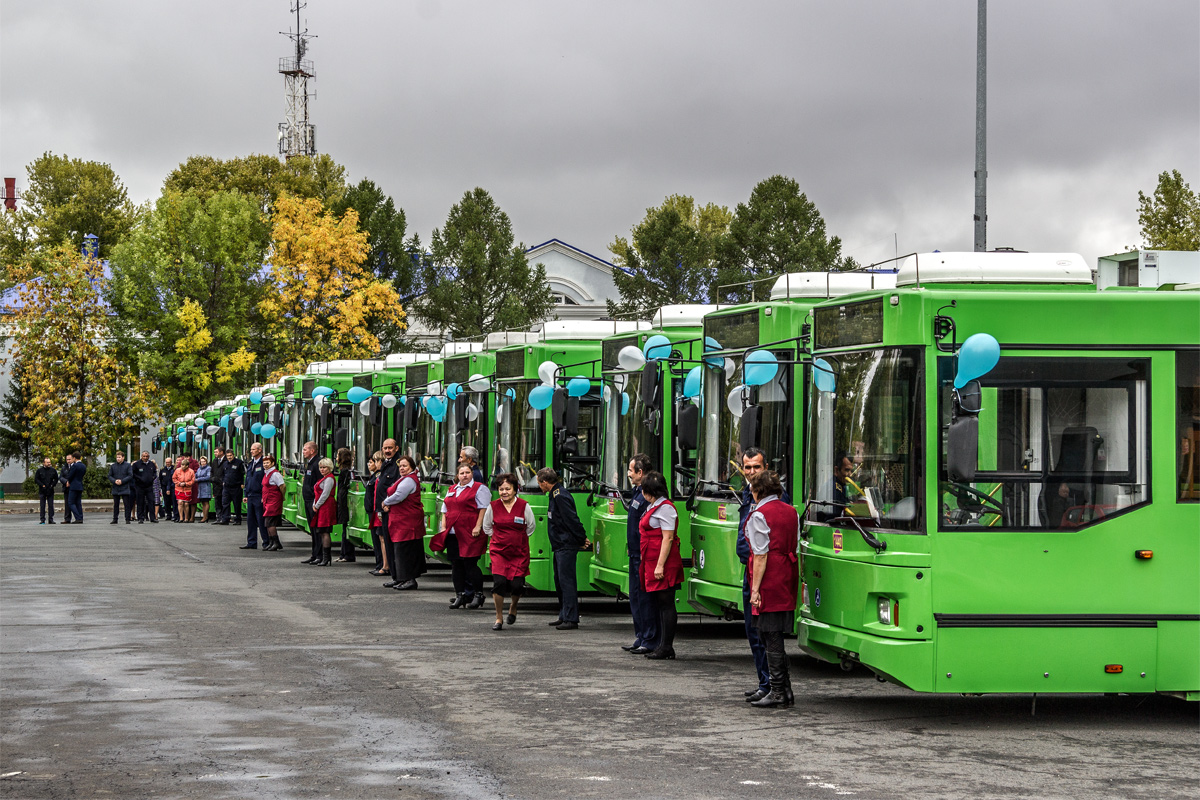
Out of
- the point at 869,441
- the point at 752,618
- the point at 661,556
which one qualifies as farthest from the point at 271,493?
the point at 869,441

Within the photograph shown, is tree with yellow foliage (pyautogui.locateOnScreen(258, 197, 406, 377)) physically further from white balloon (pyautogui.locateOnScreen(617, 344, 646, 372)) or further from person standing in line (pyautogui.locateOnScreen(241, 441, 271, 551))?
white balloon (pyautogui.locateOnScreen(617, 344, 646, 372))

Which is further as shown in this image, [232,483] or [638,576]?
[232,483]

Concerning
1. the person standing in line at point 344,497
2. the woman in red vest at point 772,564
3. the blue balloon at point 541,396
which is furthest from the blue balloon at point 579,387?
the person standing in line at point 344,497

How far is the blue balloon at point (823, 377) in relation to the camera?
11315 millimetres

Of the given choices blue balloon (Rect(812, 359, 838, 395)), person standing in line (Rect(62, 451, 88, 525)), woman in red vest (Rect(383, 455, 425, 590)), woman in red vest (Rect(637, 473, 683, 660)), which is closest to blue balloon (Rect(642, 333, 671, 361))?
woman in red vest (Rect(637, 473, 683, 660))

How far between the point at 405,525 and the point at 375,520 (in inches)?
108

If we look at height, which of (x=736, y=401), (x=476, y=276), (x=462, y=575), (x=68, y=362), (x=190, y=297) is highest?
(x=476, y=276)

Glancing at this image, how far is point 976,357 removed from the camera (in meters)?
9.99

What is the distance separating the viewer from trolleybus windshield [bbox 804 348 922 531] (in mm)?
10367

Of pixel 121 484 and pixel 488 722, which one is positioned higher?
pixel 121 484

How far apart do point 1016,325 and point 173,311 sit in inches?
1905

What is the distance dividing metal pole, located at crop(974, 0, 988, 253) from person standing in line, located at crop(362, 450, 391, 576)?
9.06 meters

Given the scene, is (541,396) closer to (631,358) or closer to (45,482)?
(631,358)

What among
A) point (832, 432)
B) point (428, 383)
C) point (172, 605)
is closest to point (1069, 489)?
point (832, 432)
